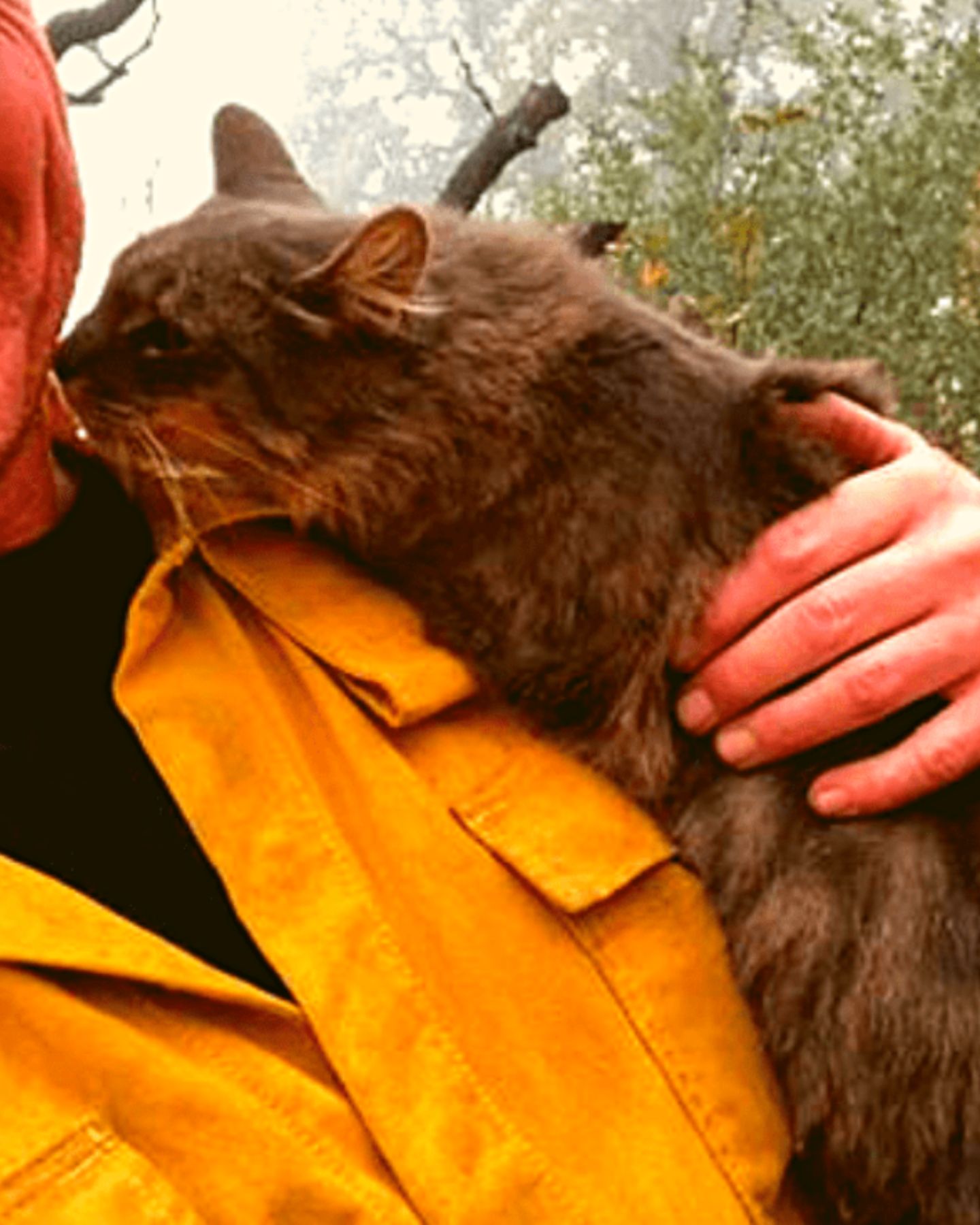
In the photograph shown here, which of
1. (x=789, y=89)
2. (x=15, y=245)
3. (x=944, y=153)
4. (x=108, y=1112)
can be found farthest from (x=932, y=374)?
(x=108, y=1112)

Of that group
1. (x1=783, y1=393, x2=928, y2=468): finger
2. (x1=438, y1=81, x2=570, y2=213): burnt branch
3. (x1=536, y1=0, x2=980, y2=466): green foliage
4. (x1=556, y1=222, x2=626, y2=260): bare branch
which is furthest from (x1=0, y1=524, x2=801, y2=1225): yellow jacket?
(x1=536, y1=0, x2=980, y2=466): green foliage

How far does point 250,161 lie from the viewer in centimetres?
276

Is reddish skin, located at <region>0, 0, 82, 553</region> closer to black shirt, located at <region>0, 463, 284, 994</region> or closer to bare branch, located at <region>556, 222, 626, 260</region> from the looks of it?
black shirt, located at <region>0, 463, 284, 994</region>

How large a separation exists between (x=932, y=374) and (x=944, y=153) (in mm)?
708

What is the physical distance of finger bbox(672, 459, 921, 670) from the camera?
6.92 ft

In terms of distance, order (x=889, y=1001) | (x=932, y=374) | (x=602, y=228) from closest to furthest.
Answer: (x=889, y=1001) → (x=602, y=228) → (x=932, y=374)

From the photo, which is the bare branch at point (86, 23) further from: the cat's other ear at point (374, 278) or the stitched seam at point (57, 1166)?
the stitched seam at point (57, 1166)

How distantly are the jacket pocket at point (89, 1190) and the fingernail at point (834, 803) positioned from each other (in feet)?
2.35

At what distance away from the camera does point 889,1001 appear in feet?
6.53

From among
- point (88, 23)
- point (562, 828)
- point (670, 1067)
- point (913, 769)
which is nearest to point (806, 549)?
point (913, 769)

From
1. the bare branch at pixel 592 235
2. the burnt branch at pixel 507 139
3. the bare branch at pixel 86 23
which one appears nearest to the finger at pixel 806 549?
the bare branch at pixel 592 235

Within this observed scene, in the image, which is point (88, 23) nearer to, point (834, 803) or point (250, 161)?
point (250, 161)

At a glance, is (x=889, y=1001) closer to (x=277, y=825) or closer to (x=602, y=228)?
(x=277, y=825)

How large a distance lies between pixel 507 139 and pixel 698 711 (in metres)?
2.56
